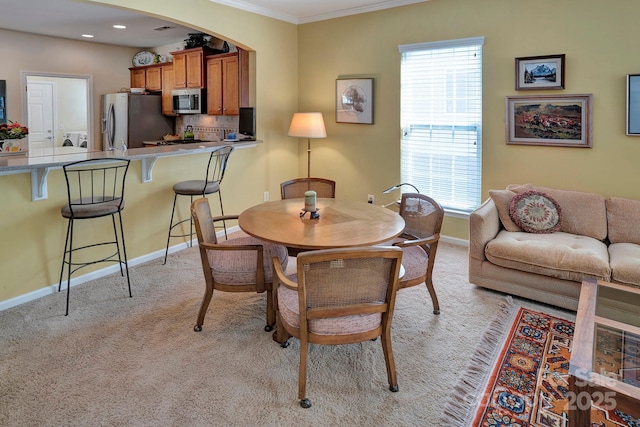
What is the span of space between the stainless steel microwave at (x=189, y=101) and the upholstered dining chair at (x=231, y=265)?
3907mm

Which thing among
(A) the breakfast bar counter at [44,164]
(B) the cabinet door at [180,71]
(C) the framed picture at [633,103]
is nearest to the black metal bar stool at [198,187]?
(A) the breakfast bar counter at [44,164]

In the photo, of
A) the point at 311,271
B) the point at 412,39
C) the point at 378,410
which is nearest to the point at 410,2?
the point at 412,39

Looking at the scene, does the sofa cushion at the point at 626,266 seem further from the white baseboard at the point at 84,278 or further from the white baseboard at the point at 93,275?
the white baseboard at the point at 84,278

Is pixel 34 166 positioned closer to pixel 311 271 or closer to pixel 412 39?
pixel 311 271

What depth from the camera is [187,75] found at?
6.26 metres

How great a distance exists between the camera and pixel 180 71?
637 centimetres

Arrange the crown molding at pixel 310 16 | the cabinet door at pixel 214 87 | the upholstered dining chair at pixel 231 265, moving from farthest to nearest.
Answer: the cabinet door at pixel 214 87
the crown molding at pixel 310 16
the upholstered dining chair at pixel 231 265

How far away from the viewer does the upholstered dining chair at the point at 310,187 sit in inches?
150

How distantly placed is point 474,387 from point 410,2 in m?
3.97

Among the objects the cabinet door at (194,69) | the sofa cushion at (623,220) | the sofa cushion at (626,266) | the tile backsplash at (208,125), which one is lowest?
the sofa cushion at (626,266)

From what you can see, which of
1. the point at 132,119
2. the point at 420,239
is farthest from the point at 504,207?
the point at 132,119

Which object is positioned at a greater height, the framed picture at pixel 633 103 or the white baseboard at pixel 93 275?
the framed picture at pixel 633 103

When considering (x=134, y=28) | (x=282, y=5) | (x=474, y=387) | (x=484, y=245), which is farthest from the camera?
(x=134, y=28)

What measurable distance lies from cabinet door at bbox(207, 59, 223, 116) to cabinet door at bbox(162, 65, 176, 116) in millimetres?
983
